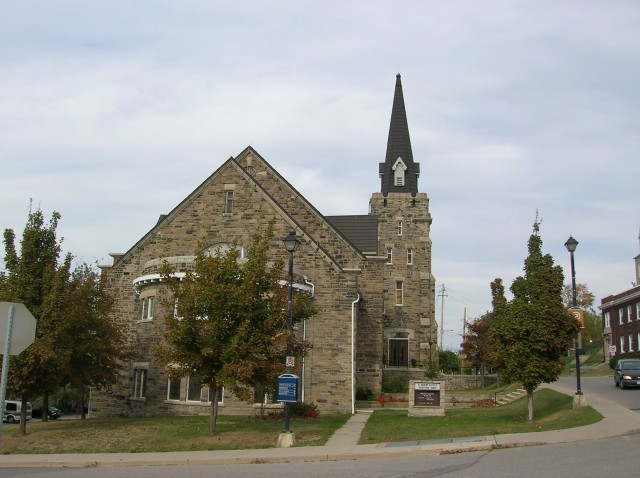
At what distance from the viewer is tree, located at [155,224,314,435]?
19406 millimetres

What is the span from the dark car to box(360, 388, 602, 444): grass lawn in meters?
6.13

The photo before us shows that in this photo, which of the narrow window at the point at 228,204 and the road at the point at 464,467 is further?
the narrow window at the point at 228,204

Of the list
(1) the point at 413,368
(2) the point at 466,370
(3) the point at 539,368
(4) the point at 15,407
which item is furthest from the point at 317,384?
(2) the point at 466,370

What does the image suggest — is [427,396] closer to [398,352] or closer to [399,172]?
[398,352]

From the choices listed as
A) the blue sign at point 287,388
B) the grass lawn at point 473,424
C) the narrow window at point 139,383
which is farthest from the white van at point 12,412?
the blue sign at point 287,388

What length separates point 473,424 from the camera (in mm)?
19984

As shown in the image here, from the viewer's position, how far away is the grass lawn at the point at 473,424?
1805 centimetres

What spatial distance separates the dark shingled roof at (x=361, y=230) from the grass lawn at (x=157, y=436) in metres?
17.4

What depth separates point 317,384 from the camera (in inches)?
1088

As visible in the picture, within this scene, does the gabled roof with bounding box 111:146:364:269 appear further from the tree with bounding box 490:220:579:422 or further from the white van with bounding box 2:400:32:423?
the white van with bounding box 2:400:32:423

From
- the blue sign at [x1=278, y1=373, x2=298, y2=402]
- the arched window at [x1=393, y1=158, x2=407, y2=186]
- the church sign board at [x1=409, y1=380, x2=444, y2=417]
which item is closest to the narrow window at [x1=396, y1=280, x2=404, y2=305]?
the arched window at [x1=393, y1=158, x2=407, y2=186]

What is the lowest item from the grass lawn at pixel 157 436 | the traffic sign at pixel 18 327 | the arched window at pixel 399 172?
the grass lawn at pixel 157 436

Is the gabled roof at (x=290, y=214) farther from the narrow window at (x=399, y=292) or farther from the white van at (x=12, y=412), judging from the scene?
the white van at (x=12, y=412)

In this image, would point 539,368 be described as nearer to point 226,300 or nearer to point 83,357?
point 226,300
